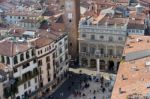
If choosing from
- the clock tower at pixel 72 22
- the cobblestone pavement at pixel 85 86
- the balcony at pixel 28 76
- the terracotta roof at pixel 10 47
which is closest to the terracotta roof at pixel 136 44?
the cobblestone pavement at pixel 85 86

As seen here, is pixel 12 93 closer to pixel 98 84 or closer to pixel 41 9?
pixel 98 84

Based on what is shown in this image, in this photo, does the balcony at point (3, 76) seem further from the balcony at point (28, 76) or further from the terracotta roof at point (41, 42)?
the terracotta roof at point (41, 42)

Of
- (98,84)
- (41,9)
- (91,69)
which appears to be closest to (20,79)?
(98,84)

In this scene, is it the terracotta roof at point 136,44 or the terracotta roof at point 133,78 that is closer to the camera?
the terracotta roof at point 133,78

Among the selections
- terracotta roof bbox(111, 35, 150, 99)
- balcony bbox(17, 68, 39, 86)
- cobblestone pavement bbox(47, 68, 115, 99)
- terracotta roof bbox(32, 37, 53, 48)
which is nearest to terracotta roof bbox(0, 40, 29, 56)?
terracotta roof bbox(32, 37, 53, 48)

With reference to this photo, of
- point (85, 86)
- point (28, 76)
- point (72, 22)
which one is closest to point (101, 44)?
point (72, 22)

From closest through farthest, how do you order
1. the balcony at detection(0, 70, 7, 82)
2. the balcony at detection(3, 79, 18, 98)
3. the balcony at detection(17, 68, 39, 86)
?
the balcony at detection(0, 70, 7, 82) → the balcony at detection(3, 79, 18, 98) → the balcony at detection(17, 68, 39, 86)

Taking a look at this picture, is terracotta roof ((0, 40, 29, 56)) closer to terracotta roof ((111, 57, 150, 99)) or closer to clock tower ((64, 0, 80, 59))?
terracotta roof ((111, 57, 150, 99))

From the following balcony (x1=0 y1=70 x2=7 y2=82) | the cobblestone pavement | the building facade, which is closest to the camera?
balcony (x1=0 y1=70 x2=7 y2=82)
